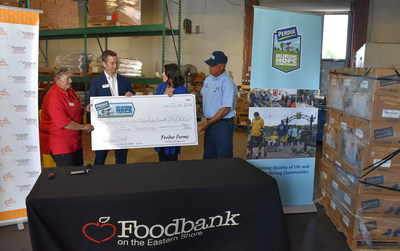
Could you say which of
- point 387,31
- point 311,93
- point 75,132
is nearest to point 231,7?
point 387,31

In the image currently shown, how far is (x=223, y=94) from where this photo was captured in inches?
133

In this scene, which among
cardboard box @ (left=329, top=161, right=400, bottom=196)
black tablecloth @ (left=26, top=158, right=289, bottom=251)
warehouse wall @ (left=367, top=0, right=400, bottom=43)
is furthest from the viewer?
warehouse wall @ (left=367, top=0, right=400, bottom=43)

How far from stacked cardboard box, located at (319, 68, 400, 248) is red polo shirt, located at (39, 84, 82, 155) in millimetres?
2737

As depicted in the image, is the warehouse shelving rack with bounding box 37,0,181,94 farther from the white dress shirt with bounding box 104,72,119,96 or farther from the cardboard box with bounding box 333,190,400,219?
the cardboard box with bounding box 333,190,400,219

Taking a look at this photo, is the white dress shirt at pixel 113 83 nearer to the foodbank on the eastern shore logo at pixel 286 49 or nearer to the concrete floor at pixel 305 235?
the concrete floor at pixel 305 235

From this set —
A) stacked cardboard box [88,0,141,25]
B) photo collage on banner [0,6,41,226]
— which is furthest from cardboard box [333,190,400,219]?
stacked cardboard box [88,0,141,25]

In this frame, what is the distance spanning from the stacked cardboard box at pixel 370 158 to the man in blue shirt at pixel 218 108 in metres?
1.17

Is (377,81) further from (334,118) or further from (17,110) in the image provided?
(17,110)

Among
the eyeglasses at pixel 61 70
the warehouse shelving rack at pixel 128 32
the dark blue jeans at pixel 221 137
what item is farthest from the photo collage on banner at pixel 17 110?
the warehouse shelving rack at pixel 128 32

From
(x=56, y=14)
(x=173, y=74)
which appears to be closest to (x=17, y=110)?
(x=173, y=74)

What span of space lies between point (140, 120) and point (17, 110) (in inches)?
46.5

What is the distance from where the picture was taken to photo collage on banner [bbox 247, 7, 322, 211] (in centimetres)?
324

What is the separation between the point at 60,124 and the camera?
304cm

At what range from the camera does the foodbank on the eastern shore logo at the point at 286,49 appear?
3242mm
